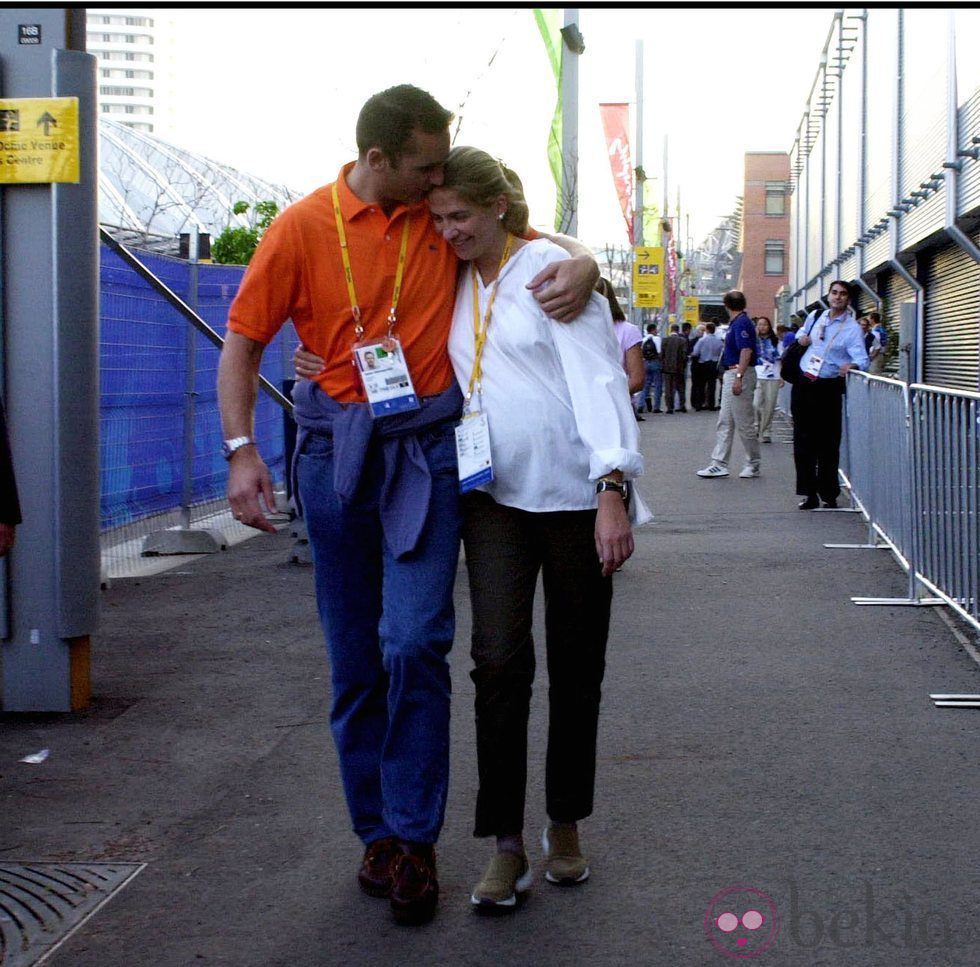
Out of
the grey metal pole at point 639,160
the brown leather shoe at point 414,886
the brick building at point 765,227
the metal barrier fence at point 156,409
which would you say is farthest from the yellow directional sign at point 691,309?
the brown leather shoe at point 414,886

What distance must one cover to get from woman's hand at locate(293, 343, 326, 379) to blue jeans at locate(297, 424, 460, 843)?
16 centimetres

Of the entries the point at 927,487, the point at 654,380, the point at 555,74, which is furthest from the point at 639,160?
the point at 927,487

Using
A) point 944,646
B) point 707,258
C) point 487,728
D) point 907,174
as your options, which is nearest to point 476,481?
point 487,728

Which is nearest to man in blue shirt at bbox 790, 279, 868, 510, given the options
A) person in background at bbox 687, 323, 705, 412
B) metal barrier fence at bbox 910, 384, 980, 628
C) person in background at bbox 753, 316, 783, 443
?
metal barrier fence at bbox 910, 384, 980, 628

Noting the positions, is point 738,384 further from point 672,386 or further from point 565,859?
point 672,386

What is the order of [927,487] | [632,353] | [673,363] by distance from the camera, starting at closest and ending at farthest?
[927,487] < [632,353] < [673,363]

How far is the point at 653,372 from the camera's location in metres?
32.9

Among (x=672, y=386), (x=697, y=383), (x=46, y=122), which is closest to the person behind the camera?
(x=46, y=122)

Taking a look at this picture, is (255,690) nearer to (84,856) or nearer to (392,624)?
(84,856)

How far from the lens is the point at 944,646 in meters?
7.10

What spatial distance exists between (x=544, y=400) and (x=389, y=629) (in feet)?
2.19

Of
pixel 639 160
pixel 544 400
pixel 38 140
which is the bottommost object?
pixel 544 400

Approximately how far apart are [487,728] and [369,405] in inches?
33.3

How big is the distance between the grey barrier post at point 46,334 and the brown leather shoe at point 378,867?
227cm
